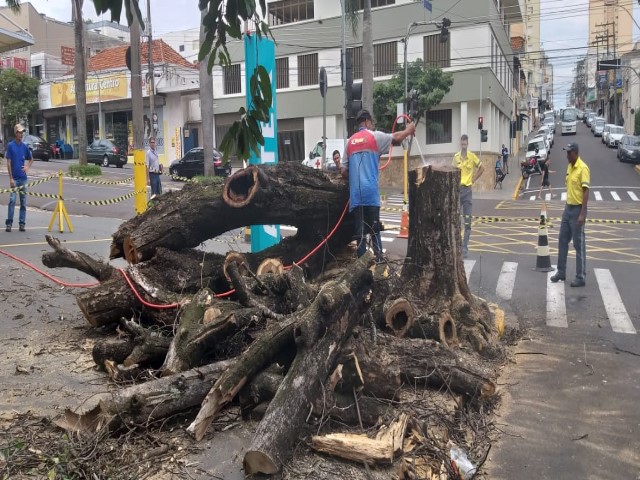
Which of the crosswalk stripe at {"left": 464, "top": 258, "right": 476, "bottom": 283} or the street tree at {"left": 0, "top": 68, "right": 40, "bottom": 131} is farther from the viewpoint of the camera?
the street tree at {"left": 0, "top": 68, "right": 40, "bottom": 131}

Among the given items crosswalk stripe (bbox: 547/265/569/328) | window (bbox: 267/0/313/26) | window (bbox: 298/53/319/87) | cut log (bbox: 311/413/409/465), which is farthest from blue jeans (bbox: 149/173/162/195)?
window (bbox: 267/0/313/26)

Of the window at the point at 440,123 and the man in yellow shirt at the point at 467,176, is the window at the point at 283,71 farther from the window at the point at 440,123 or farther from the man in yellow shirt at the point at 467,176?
the man in yellow shirt at the point at 467,176

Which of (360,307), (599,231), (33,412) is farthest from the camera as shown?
(599,231)

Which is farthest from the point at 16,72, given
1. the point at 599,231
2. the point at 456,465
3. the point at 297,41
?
the point at 456,465

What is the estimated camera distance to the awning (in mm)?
16531

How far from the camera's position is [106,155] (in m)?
35.1

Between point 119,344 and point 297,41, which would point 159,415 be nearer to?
point 119,344

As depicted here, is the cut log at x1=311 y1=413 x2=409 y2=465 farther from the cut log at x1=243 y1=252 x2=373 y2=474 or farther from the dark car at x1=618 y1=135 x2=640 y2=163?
the dark car at x1=618 y1=135 x2=640 y2=163

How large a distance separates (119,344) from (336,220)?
2969mm

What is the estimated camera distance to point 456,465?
377 centimetres

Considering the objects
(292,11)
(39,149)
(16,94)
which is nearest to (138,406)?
Answer: (39,149)

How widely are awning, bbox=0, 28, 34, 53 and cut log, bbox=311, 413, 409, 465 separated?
53.1 ft

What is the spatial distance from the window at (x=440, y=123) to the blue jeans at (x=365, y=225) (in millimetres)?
26104

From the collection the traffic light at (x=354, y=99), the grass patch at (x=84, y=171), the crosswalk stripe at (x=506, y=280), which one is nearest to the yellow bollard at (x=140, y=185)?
the traffic light at (x=354, y=99)
